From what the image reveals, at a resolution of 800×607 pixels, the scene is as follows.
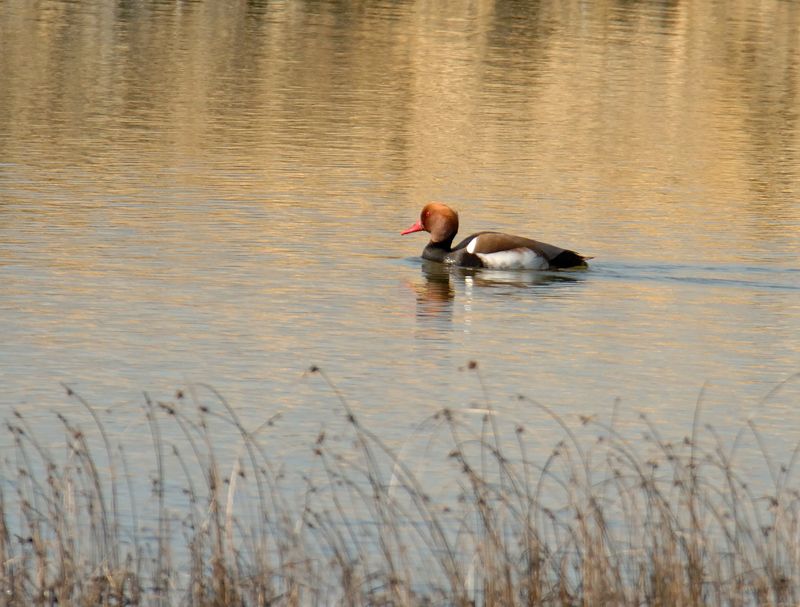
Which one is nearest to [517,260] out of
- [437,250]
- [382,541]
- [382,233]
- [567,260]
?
[567,260]

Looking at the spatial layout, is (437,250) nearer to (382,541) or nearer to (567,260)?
(567,260)

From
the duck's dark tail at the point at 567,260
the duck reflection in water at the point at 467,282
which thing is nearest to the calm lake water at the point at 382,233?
the duck reflection in water at the point at 467,282

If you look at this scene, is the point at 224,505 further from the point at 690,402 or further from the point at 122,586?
the point at 690,402

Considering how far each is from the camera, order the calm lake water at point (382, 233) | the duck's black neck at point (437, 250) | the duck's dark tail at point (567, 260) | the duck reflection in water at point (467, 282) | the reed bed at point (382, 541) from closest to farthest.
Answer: the reed bed at point (382, 541), the calm lake water at point (382, 233), the duck reflection in water at point (467, 282), the duck's dark tail at point (567, 260), the duck's black neck at point (437, 250)

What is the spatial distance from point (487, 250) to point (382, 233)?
269 centimetres

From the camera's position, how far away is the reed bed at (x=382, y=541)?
343 inches

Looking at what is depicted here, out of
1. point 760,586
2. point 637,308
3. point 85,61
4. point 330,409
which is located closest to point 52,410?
point 330,409

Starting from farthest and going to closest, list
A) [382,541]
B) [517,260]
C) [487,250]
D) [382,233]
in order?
[382,233], [487,250], [517,260], [382,541]

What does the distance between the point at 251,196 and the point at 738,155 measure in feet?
37.9

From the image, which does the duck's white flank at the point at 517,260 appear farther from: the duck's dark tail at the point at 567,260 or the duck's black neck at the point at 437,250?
the duck's black neck at the point at 437,250

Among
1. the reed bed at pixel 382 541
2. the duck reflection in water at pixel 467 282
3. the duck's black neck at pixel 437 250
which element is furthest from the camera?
the duck's black neck at pixel 437 250

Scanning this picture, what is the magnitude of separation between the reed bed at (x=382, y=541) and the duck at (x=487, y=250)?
29.4 ft

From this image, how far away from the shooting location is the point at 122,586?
28.4 ft

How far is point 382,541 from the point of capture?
8828mm
